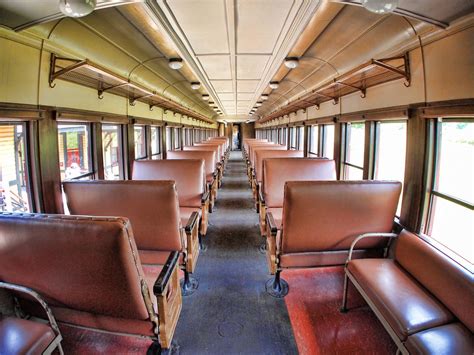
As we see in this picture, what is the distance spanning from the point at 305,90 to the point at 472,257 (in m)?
4.72

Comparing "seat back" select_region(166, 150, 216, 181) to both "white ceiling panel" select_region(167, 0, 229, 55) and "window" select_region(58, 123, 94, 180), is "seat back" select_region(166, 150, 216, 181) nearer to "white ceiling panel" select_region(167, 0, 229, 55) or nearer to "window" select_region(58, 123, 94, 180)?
"window" select_region(58, 123, 94, 180)

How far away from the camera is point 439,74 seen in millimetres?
2037

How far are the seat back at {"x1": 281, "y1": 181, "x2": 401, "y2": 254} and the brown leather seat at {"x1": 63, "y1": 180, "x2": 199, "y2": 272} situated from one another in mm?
982

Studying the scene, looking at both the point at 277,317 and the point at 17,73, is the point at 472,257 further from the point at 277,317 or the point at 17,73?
the point at 17,73

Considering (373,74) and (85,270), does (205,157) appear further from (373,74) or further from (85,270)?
(85,270)

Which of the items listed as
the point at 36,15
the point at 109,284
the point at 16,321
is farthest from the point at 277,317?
the point at 36,15

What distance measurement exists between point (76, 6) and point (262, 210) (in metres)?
3.00

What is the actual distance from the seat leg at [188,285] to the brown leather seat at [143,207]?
0.21 metres

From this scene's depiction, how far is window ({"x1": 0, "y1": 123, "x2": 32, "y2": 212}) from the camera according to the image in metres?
2.25

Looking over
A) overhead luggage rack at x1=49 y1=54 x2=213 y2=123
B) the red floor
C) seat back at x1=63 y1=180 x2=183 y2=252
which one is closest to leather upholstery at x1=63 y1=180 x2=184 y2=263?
seat back at x1=63 y1=180 x2=183 y2=252

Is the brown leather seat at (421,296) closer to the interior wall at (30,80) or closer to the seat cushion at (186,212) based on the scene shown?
the seat cushion at (186,212)

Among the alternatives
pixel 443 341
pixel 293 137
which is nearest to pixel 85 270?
pixel 443 341

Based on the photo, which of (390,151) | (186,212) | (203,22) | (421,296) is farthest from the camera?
(186,212)

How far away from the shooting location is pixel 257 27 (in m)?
2.69
